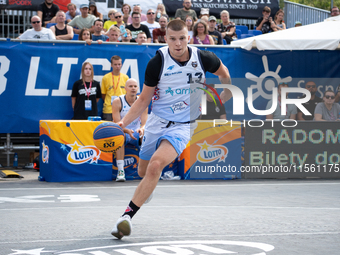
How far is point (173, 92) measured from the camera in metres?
5.58

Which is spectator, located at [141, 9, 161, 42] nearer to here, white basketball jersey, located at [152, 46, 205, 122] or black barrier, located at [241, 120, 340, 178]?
black barrier, located at [241, 120, 340, 178]

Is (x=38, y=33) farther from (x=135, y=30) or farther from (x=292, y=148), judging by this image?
(x=292, y=148)

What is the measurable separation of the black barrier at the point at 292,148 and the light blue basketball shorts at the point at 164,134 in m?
5.20

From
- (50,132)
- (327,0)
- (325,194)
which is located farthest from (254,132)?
(327,0)


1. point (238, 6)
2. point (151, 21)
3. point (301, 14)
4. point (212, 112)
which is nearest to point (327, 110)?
point (212, 112)

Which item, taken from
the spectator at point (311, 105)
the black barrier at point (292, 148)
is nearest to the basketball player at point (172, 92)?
the black barrier at point (292, 148)

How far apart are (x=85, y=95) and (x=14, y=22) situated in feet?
18.1

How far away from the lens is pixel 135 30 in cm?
1382

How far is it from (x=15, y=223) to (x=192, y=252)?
249 cm

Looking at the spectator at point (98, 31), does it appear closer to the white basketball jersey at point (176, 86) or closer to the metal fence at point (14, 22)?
the metal fence at point (14, 22)

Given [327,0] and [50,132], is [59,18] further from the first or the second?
[327,0]

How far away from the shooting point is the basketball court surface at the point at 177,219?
15.4 feet

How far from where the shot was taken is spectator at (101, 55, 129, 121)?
39.5 feet

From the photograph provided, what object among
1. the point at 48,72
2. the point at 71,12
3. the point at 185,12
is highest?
the point at 185,12
